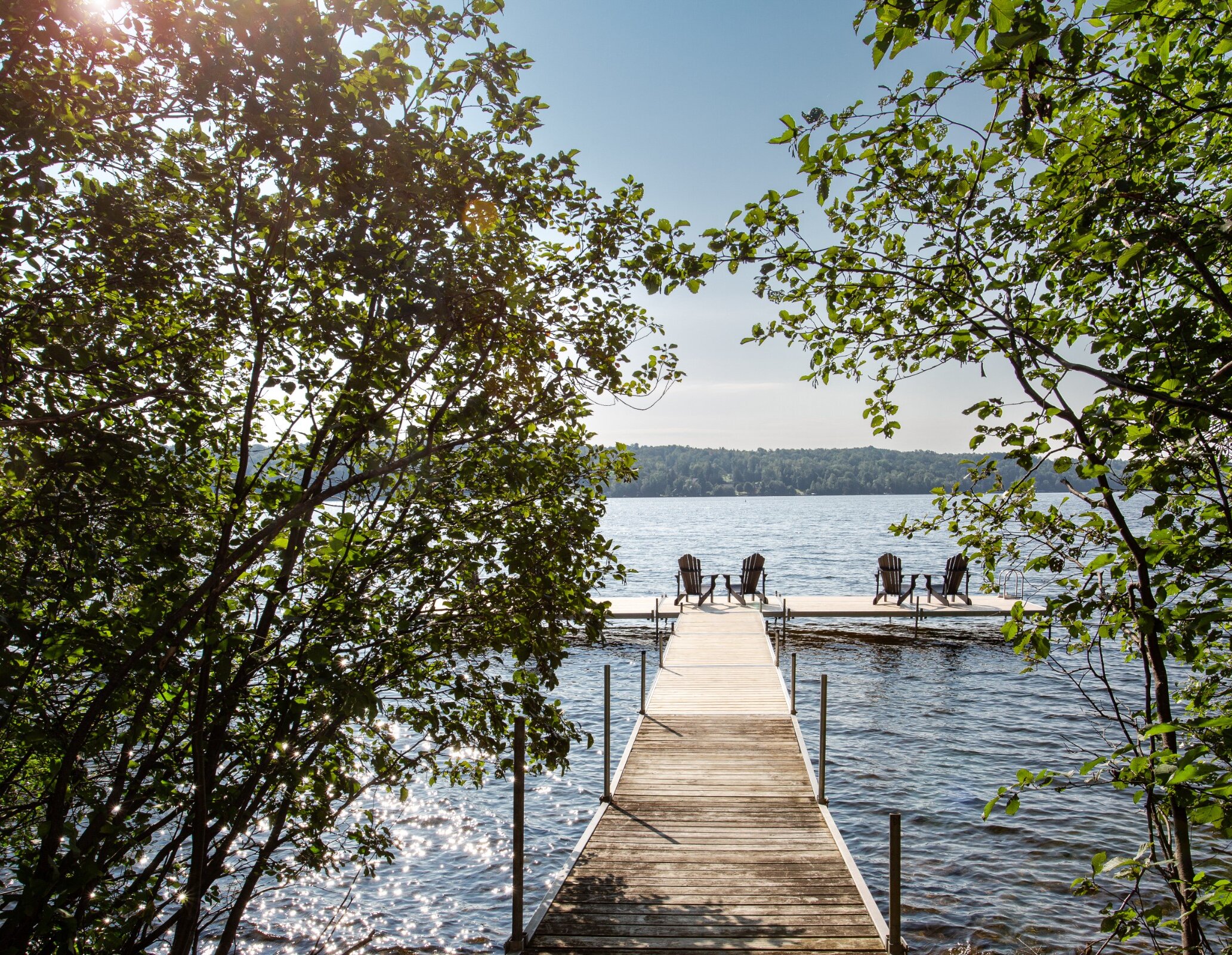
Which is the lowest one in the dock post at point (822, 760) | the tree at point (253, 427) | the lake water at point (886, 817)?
the lake water at point (886, 817)

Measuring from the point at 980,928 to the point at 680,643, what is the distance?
9544mm

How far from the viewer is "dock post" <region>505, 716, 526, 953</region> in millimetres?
5574

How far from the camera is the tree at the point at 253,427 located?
312cm

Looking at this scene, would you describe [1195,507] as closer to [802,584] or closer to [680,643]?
[680,643]

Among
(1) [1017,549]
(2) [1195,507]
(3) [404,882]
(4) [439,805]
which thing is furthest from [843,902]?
(4) [439,805]

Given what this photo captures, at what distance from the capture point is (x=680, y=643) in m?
17.5

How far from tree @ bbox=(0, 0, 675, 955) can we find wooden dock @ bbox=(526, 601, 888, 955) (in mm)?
2420

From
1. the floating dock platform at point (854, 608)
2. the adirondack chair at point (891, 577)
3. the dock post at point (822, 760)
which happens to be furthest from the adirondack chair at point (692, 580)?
the dock post at point (822, 760)

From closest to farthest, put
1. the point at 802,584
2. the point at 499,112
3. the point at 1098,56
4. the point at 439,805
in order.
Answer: the point at 1098,56, the point at 499,112, the point at 439,805, the point at 802,584

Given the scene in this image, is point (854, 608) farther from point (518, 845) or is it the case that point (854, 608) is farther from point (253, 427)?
point (253, 427)

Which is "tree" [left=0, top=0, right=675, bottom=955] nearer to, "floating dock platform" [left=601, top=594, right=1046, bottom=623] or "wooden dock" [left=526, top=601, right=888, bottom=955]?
"wooden dock" [left=526, top=601, right=888, bottom=955]

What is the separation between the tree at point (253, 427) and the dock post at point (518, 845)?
816mm

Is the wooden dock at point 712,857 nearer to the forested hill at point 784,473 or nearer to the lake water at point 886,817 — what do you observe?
the lake water at point 886,817

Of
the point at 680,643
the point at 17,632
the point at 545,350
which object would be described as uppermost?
the point at 545,350
